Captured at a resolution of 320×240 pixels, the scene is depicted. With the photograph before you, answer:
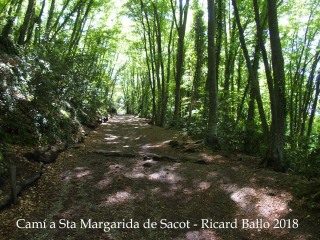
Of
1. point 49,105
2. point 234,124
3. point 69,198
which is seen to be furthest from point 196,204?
point 234,124

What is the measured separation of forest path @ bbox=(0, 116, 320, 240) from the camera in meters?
4.42

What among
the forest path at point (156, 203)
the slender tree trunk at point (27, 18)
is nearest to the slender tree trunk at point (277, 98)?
the forest path at point (156, 203)

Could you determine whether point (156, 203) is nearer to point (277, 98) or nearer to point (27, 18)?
point (277, 98)

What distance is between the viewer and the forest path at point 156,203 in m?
4.42

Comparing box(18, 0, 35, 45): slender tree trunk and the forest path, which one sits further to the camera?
box(18, 0, 35, 45): slender tree trunk

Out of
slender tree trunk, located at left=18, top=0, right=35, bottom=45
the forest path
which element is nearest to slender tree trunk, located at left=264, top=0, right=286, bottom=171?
the forest path

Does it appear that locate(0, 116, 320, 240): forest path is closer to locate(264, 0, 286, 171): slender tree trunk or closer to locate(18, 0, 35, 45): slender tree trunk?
locate(264, 0, 286, 171): slender tree trunk

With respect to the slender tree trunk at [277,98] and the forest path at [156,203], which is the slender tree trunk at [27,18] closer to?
Answer: the forest path at [156,203]

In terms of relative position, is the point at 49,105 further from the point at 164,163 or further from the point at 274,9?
the point at 274,9

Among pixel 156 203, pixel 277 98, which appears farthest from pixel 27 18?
pixel 277 98

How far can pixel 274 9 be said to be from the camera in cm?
762

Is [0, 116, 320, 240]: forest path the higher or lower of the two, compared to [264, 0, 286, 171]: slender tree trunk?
lower

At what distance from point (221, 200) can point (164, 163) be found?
9.00 ft

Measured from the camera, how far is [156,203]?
5.50 meters
